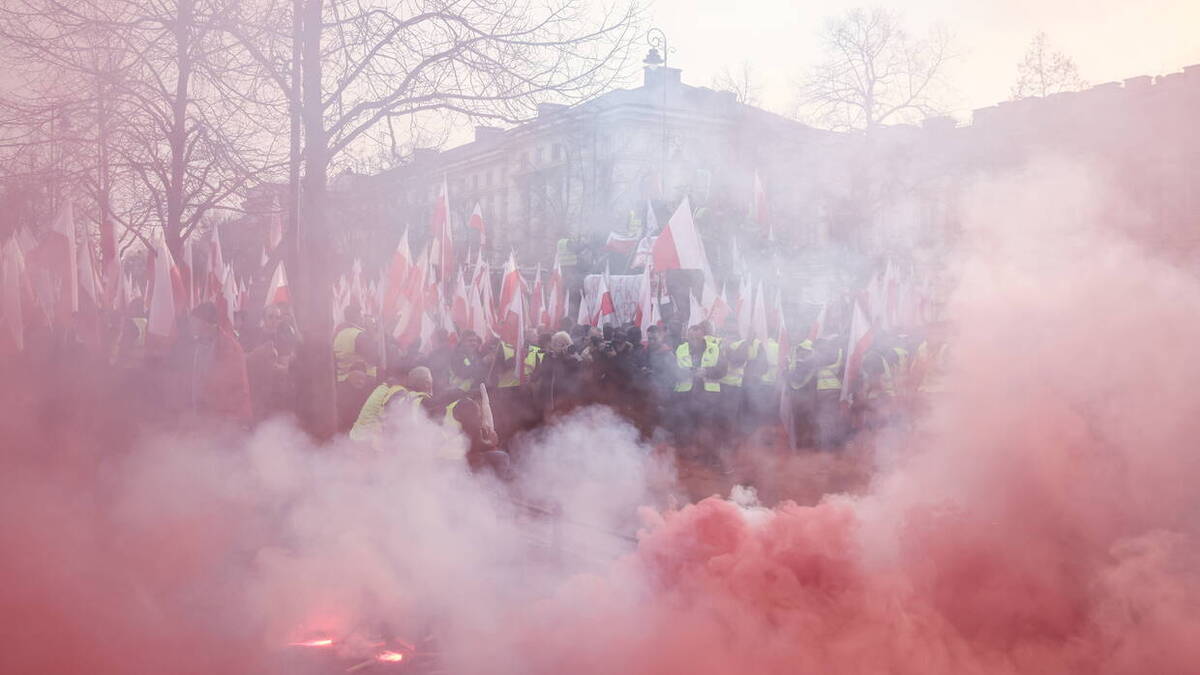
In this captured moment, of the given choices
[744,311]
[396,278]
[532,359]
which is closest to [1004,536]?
[532,359]

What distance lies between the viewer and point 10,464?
7512 millimetres

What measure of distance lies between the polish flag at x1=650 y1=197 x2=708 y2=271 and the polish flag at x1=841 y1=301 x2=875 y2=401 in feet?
5.98

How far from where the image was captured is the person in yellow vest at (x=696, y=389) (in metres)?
9.80

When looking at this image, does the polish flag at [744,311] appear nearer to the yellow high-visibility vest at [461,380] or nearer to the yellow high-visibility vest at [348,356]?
the yellow high-visibility vest at [461,380]

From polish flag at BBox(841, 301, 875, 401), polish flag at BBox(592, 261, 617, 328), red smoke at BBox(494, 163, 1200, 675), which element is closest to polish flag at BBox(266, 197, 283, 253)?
polish flag at BBox(592, 261, 617, 328)

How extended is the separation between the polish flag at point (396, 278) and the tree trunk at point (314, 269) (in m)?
2.27

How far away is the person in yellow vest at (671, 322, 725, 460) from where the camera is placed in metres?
9.80

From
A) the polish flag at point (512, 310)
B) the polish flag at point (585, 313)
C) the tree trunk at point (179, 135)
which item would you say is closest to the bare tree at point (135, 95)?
the tree trunk at point (179, 135)

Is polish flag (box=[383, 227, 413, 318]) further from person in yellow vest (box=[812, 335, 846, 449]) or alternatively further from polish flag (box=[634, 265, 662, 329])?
person in yellow vest (box=[812, 335, 846, 449])

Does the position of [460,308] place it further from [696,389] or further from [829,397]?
[829,397]

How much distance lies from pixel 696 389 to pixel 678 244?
61.3 inches

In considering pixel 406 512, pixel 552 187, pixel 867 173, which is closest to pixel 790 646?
pixel 406 512

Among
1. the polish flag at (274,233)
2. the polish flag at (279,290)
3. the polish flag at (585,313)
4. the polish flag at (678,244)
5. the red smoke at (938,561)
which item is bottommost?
the red smoke at (938,561)

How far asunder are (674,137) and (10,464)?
11854mm
